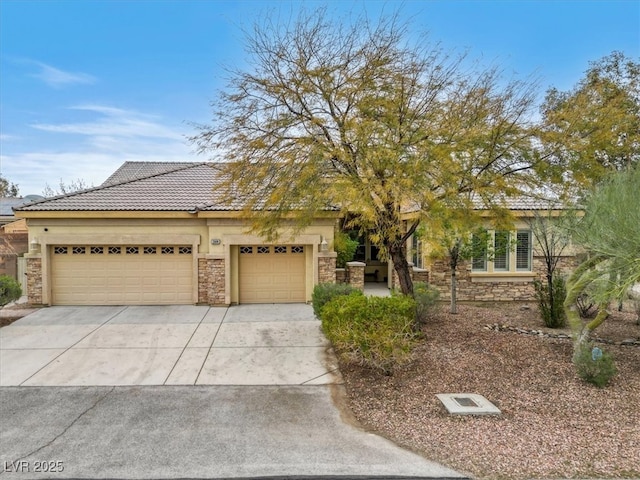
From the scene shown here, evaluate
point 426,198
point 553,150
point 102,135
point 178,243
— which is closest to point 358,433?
point 426,198

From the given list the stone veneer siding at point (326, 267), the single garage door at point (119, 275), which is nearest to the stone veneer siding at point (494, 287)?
the stone veneer siding at point (326, 267)

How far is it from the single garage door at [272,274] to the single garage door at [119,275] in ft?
5.76

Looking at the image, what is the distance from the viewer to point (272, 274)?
12531mm

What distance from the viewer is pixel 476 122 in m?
7.13

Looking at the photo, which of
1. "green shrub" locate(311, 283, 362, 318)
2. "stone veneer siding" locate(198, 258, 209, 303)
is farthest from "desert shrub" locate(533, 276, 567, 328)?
"stone veneer siding" locate(198, 258, 209, 303)

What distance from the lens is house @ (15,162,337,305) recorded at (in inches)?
465

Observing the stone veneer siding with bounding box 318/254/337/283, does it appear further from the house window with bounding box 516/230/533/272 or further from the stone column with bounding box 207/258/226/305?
the house window with bounding box 516/230/533/272

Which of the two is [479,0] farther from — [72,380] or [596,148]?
[72,380]

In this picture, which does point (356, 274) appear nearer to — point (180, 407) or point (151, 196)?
point (151, 196)

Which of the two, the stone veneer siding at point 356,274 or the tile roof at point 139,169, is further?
the tile roof at point 139,169

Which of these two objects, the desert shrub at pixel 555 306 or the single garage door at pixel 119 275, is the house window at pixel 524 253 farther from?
the single garage door at pixel 119 275

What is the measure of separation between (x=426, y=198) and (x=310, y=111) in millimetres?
2764

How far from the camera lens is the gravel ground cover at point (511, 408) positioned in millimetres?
4047

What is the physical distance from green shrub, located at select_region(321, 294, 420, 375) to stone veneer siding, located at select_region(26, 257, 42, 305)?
31.6ft
